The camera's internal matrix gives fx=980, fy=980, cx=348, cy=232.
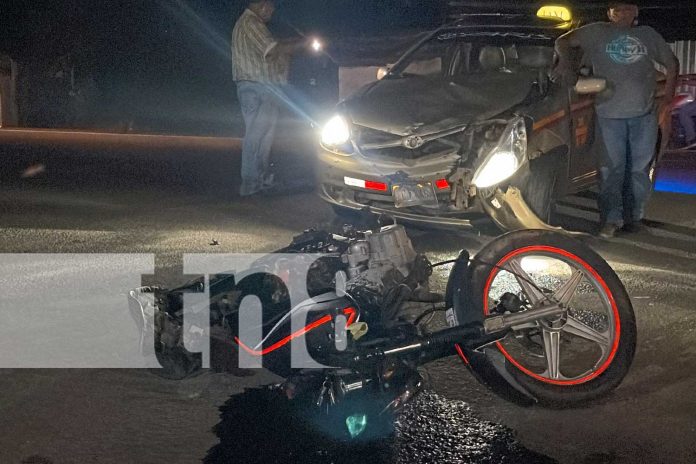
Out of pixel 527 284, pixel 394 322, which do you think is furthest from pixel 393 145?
pixel 527 284

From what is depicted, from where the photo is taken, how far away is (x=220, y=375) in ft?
16.1

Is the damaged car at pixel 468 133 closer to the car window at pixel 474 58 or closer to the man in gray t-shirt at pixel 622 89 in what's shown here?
the car window at pixel 474 58

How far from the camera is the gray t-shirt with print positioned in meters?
8.62

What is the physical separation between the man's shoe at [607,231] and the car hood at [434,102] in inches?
60.3

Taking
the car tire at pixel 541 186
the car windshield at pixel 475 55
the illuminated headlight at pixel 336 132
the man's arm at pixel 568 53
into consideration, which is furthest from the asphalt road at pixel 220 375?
the car windshield at pixel 475 55

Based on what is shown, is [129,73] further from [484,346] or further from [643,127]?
[484,346]

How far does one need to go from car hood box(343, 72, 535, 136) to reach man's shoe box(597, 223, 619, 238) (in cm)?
153

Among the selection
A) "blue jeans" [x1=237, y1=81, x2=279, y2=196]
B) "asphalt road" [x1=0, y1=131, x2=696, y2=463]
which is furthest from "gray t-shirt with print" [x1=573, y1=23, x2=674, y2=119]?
"blue jeans" [x1=237, y1=81, x2=279, y2=196]

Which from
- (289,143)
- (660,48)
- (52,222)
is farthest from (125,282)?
(289,143)

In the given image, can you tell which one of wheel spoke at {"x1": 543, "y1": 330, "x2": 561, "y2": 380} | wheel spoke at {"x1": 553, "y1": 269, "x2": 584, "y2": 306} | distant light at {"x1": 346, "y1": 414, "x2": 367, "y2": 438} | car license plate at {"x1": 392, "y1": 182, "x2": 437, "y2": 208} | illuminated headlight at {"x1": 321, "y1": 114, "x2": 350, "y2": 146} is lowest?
distant light at {"x1": 346, "y1": 414, "x2": 367, "y2": 438}

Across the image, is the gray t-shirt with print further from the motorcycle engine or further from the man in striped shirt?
the motorcycle engine

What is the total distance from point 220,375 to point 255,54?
22.6ft

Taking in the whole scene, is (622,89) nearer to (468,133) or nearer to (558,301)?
(468,133)

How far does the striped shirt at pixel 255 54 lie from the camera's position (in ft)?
36.4
